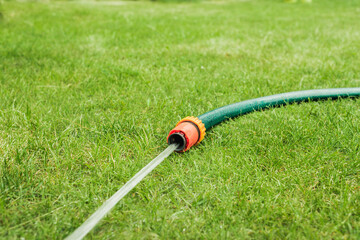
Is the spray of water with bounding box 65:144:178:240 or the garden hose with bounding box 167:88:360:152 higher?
the garden hose with bounding box 167:88:360:152

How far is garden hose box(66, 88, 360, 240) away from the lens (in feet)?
4.24

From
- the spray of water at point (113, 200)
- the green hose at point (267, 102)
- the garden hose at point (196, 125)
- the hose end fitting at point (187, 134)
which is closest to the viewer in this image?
the spray of water at point (113, 200)

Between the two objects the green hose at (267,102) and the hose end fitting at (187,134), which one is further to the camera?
the green hose at (267,102)

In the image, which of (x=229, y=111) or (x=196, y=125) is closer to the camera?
(x=196, y=125)

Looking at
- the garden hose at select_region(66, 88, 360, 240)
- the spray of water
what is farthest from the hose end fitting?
Answer: the spray of water

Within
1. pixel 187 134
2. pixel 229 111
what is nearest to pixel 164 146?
pixel 187 134

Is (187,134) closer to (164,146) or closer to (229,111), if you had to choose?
(164,146)

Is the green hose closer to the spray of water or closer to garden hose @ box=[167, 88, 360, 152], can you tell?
garden hose @ box=[167, 88, 360, 152]

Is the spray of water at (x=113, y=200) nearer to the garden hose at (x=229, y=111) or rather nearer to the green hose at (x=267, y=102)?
the garden hose at (x=229, y=111)

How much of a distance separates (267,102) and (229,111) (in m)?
0.37

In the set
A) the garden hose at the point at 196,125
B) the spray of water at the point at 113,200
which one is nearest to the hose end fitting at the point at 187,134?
the garden hose at the point at 196,125

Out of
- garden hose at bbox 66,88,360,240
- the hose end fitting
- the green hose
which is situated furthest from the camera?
the green hose

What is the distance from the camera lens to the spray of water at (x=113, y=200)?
3.90ft

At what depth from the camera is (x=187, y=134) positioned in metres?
1.70
